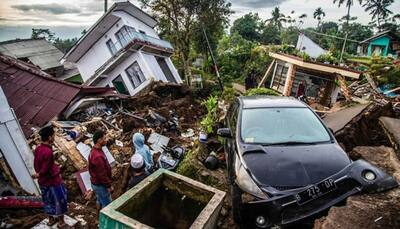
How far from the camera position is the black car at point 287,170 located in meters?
3.12

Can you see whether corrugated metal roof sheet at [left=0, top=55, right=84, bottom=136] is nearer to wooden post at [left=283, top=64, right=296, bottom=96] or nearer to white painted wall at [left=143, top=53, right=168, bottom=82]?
white painted wall at [left=143, top=53, right=168, bottom=82]

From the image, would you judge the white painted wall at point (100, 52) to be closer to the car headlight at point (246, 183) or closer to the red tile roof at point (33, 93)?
the red tile roof at point (33, 93)

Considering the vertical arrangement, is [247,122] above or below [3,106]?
above

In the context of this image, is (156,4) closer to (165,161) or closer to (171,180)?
(165,161)

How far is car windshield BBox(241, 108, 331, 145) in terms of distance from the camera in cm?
427

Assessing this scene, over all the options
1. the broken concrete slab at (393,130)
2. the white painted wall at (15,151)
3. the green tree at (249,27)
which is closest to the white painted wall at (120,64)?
the white painted wall at (15,151)

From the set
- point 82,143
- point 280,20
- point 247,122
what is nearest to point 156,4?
point 82,143

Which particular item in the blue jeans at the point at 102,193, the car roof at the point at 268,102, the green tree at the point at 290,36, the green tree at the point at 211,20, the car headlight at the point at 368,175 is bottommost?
the blue jeans at the point at 102,193

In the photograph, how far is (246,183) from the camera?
140 inches

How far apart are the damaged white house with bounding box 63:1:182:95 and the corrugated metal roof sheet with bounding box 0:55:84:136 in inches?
297

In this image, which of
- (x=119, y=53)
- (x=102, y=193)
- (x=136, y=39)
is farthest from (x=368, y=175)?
(x=119, y=53)

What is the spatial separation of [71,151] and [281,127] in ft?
18.1

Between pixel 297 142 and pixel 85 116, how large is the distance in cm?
844

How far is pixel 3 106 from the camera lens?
5648 mm
